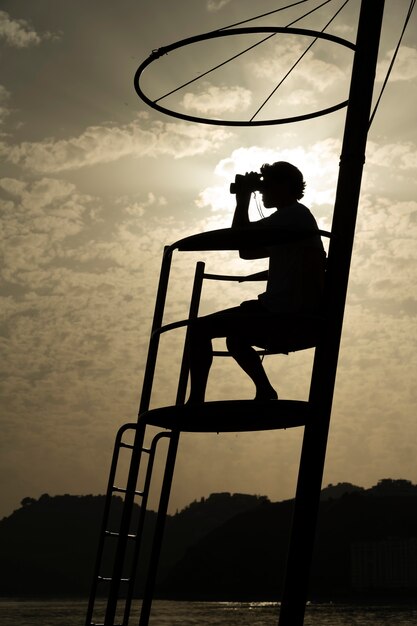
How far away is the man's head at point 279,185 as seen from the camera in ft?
22.6

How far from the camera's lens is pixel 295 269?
6.55 metres

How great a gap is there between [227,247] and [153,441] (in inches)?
80.5

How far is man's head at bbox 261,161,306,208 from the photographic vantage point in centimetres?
688

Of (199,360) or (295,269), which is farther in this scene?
(199,360)

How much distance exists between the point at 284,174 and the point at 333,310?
145cm

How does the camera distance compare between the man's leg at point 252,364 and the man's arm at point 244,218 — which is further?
the man's leg at point 252,364

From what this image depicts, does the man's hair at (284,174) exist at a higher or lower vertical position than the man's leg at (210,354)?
higher

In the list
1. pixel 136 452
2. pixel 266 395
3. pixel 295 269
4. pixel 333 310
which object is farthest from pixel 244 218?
pixel 136 452

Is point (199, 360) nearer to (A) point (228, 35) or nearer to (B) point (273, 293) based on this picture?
(B) point (273, 293)

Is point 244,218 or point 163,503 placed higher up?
point 244,218

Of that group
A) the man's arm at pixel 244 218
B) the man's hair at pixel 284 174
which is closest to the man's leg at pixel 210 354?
the man's arm at pixel 244 218

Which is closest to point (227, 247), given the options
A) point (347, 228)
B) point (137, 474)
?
point (347, 228)

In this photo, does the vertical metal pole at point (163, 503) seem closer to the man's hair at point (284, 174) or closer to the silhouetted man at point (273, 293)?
the silhouetted man at point (273, 293)

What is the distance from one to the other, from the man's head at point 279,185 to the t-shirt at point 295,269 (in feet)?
0.53
